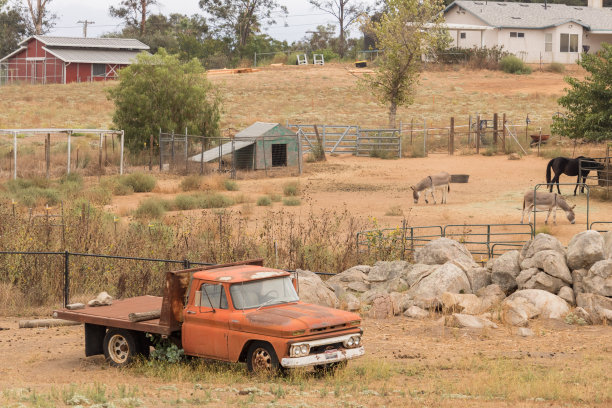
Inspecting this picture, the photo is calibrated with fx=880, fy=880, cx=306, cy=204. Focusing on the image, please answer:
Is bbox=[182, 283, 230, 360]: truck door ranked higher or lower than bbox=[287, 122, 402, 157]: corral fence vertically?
lower

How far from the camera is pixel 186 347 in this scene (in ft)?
40.2

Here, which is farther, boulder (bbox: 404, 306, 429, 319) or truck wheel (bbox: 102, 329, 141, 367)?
boulder (bbox: 404, 306, 429, 319)

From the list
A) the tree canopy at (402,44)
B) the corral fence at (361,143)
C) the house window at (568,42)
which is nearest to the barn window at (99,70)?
the tree canopy at (402,44)

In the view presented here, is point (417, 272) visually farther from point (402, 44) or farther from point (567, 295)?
point (402, 44)

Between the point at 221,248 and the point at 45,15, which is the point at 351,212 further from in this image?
the point at 45,15

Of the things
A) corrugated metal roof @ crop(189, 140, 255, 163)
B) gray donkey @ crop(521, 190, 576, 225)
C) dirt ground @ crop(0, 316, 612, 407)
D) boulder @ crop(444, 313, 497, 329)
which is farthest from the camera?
corrugated metal roof @ crop(189, 140, 255, 163)

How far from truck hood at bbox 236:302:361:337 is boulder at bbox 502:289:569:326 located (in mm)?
4823

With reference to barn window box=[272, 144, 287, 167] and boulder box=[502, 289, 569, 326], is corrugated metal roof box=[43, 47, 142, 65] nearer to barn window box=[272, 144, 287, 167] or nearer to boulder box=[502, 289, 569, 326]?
barn window box=[272, 144, 287, 167]

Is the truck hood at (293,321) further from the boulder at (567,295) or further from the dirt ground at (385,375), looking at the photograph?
the boulder at (567,295)

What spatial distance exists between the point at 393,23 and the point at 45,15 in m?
62.3

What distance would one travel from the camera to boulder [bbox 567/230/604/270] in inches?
655

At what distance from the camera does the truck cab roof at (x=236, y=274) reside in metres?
12.0

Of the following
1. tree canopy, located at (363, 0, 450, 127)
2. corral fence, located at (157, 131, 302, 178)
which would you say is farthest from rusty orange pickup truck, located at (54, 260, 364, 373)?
tree canopy, located at (363, 0, 450, 127)

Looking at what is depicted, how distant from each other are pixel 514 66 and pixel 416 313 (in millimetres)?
68290
